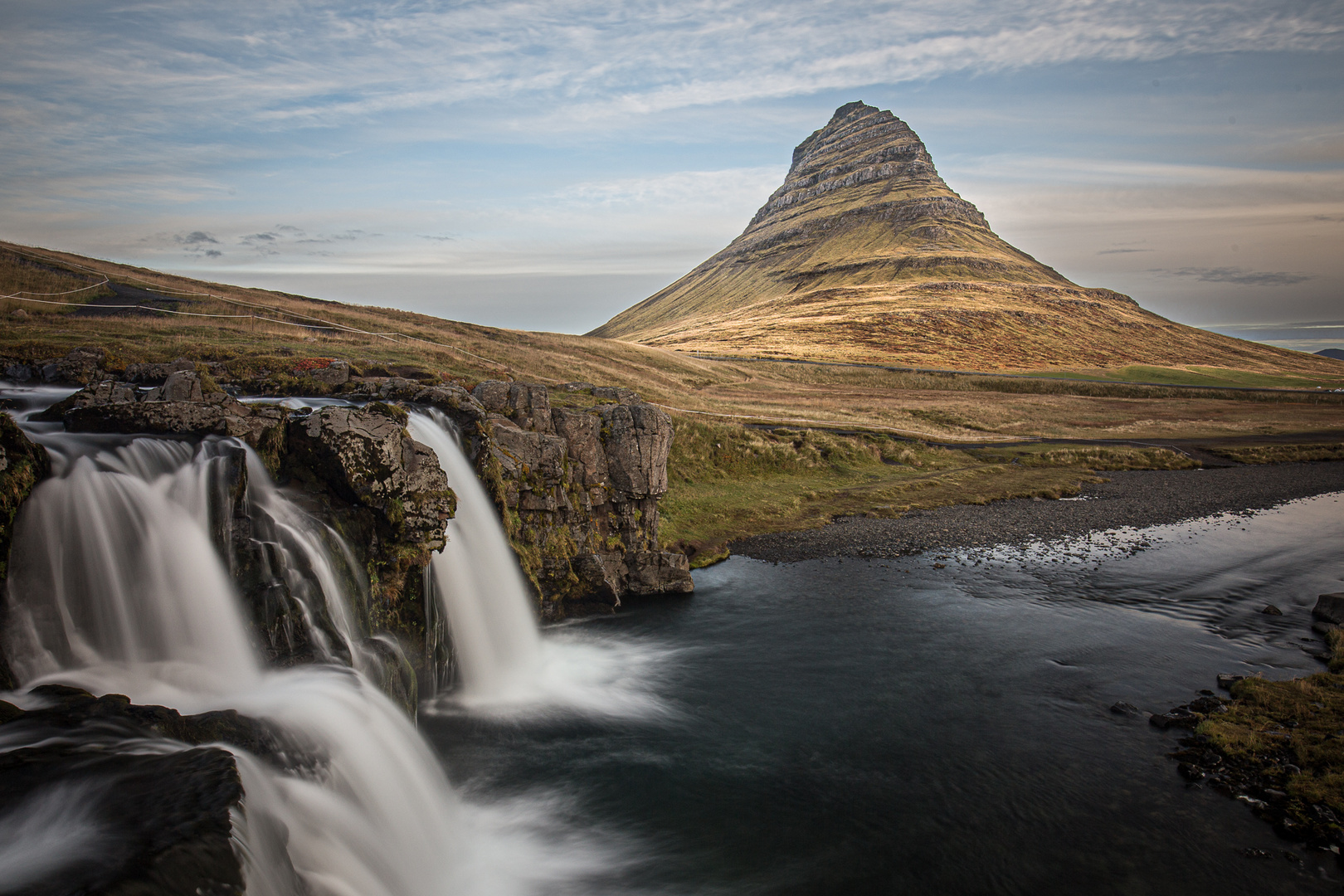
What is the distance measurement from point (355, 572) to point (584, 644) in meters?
9.24

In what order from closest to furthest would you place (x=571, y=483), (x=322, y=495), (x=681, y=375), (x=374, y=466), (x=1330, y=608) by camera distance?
(x=322, y=495), (x=374, y=466), (x=1330, y=608), (x=571, y=483), (x=681, y=375)

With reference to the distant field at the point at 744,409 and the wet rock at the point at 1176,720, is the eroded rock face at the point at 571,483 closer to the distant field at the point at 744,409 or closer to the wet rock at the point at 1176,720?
the distant field at the point at 744,409

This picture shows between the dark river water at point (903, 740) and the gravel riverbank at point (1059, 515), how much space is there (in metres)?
4.59

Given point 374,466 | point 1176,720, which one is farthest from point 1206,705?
Result: point 374,466

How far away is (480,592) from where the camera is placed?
21938 millimetres

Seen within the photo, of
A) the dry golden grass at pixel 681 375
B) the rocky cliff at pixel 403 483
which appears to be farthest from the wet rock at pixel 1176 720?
the dry golden grass at pixel 681 375

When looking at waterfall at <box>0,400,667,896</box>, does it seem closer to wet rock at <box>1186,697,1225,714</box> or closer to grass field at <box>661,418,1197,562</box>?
wet rock at <box>1186,697,1225,714</box>

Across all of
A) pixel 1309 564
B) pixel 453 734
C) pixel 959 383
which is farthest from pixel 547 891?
pixel 959 383

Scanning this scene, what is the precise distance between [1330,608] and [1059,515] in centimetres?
1743

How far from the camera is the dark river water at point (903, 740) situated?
1278 cm

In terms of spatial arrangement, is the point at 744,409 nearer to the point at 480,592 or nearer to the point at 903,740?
the point at 480,592

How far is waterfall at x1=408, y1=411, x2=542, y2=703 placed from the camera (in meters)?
20.5

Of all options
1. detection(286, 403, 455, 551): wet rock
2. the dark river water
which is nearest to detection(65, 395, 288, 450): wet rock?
detection(286, 403, 455, 551): wet rock

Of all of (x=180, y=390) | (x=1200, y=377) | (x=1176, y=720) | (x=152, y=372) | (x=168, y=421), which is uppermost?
(x=1200, y=377)
